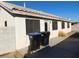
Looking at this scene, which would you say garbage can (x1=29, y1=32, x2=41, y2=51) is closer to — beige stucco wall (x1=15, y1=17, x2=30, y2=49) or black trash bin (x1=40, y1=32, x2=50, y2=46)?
beige stucco wall (x1=15, y1=17, x2=30, y2=49)

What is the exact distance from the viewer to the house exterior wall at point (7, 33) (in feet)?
36.9

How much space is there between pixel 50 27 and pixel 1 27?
9.25 meters

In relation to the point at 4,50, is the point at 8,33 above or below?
above

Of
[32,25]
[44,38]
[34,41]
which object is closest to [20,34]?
[34,41]

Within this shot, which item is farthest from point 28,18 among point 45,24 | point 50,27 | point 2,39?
point 50,27

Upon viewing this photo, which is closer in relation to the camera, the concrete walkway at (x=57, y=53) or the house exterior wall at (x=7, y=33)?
the concrete walkway at (x=57, y=53)

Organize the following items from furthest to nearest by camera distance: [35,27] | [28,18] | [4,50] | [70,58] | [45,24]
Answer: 1. [45,24]
2. [35,27]
3. [28,18]
4. [4,50]
5. [70,58]

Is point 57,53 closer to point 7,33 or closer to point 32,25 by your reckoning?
point 7,33

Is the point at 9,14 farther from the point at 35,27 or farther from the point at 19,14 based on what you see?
the point at 35,27

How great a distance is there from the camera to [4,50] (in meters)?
11.2

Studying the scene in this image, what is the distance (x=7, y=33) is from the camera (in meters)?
11.4

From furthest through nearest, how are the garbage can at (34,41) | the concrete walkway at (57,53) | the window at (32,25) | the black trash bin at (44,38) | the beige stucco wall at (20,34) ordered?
1. the black trash bin at (44,38)
2. the window at (32,25)
3. the beige stucco wall at (20,34)
4. the garbage can at (34,41)
5. the concrete walkway at (57,53)

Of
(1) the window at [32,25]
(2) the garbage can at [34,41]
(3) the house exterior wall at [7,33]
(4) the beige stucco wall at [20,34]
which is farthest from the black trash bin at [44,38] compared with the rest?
(3) the house exterior wall at [7,33]

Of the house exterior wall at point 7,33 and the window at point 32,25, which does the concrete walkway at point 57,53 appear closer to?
the house exterior wall at point 7,33
